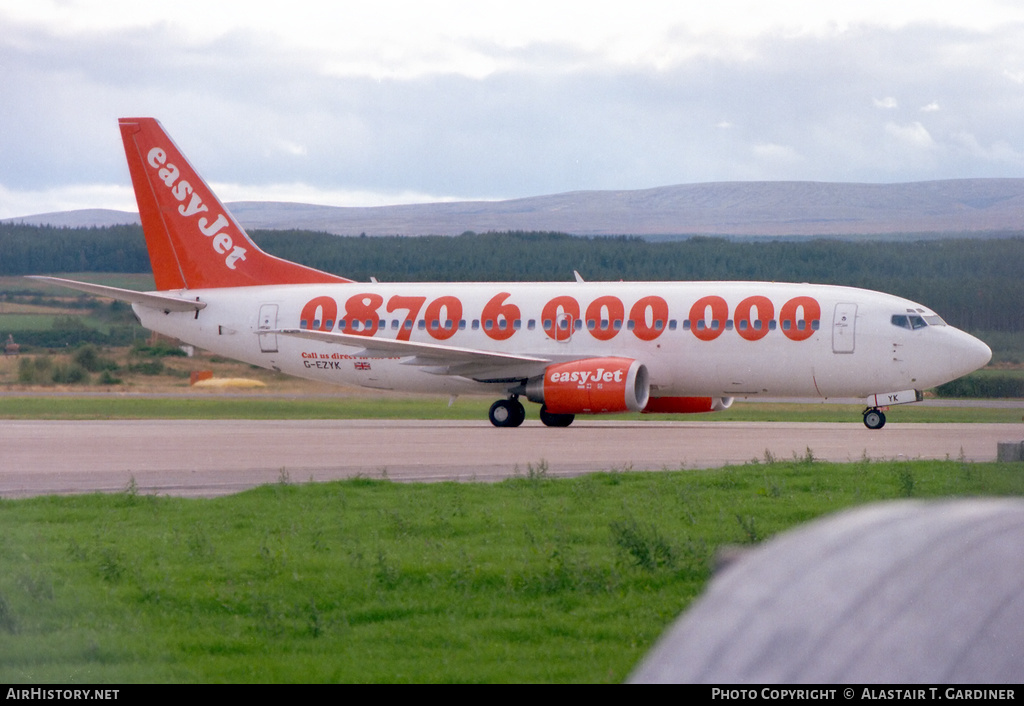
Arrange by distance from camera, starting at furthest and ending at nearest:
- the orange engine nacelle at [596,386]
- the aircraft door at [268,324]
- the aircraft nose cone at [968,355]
→ the aircraft door at [268,324], the aircraft nose cone at [968,355], the orange engine nacelle at [596,386]

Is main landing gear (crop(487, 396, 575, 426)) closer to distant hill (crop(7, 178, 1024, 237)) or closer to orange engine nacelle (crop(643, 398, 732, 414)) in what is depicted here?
orange engine nacelle (crop(643, 398, 732, 414))

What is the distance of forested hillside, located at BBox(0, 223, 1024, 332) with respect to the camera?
154 ft

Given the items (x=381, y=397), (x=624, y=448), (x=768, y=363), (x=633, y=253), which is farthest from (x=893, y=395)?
(x=633, y=253)

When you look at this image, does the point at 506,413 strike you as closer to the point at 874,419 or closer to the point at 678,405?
the point at 678,405

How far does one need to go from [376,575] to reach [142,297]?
23.2m

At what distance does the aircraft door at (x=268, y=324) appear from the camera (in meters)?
30.5

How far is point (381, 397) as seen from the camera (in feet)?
107

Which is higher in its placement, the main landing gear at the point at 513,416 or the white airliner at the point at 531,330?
the white airliner at the point at 531,330

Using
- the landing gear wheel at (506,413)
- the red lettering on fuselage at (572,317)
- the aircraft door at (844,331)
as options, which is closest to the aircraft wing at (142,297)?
the red lettering on fuselage at (572,317)

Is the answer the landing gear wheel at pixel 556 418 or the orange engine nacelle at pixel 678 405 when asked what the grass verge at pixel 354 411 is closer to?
the orange engine nacelle at pixel 678 405

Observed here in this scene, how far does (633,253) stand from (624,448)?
63855mm

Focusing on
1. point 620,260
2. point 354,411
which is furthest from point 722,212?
point 354,411

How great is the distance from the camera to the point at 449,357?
27547 millimetres

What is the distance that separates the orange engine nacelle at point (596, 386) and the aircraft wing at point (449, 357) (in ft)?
4.00
